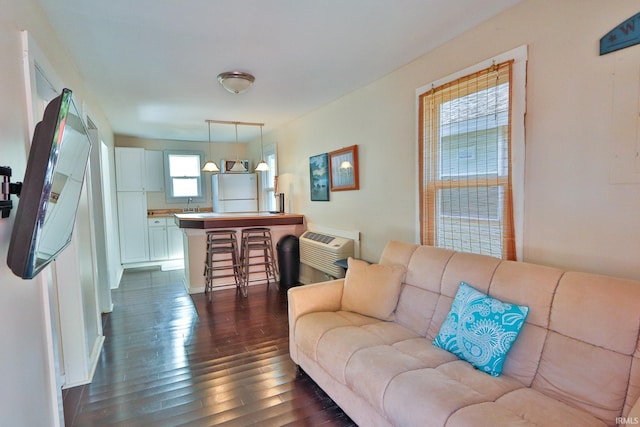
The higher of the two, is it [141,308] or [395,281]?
[395,281]

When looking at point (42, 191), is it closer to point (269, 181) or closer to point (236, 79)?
point (236, 79)

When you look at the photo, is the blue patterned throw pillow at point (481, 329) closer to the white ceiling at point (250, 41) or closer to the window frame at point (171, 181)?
the white ceiling at point (250, 41)

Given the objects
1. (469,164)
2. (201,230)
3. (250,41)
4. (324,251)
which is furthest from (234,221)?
(469,164)

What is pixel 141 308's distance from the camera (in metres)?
3.83

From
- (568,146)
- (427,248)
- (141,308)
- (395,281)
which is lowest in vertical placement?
(141,308)

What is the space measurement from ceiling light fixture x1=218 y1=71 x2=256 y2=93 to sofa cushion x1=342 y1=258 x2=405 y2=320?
1922 mm

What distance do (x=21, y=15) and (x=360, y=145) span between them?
2.67m

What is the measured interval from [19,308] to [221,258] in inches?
133

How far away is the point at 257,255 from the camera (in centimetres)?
489

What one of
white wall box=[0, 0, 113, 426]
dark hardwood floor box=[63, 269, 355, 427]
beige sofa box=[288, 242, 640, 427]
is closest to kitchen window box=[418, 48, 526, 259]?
beige sofa box=[288, 242, 640, 427]

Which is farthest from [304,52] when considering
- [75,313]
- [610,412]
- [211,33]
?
[610,412]

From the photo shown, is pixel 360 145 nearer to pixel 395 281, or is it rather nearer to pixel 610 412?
pixel 395 281

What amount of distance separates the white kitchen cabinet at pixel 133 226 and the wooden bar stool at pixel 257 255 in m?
2.46

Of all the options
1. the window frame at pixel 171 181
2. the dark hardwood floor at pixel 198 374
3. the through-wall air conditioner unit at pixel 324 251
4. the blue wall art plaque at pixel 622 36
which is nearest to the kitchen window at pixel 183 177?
the window frame at pixel 171 181
